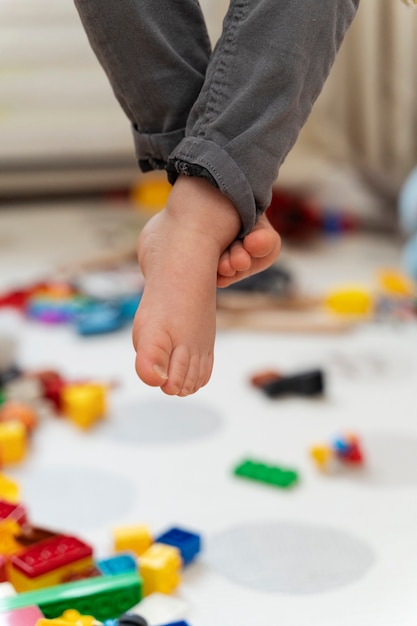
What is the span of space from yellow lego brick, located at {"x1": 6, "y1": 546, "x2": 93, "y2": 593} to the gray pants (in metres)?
0.30

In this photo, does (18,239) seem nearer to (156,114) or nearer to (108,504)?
(108,504)

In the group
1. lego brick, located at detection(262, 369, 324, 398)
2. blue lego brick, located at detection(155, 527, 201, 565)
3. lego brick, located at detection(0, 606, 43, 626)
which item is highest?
lego brick, located at detection(0, 606, 43, 626)

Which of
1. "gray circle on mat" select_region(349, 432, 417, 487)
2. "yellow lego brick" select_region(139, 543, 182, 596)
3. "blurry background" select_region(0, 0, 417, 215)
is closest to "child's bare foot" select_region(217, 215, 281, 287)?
"yellow lego brick" select_region(139, 543, 182, 596)

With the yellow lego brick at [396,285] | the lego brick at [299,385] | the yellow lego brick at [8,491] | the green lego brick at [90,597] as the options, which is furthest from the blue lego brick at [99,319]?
the green lego brick at [90,597]

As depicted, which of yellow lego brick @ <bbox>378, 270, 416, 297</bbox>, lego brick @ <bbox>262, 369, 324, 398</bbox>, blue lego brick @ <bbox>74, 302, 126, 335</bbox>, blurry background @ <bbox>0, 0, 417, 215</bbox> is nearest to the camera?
lego brick @ <bbox>262, 369, 324, 398</bbox>

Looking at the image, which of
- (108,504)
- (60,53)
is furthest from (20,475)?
(60,53)

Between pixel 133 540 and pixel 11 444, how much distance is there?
24 cm

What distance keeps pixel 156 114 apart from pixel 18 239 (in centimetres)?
117

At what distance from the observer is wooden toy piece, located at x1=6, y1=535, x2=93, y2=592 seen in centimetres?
68

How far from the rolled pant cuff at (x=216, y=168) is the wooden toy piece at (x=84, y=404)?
45 cm

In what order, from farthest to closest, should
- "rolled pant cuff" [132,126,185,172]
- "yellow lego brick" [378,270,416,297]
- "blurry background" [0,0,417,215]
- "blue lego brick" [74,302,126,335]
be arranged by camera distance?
"blurry background" [0,0,417,215]
"yellow lego brick" [378,270,416,297]
"blue lego brick" [74,302,126,335]
"rolled pant cuff" [132,126,185,172]

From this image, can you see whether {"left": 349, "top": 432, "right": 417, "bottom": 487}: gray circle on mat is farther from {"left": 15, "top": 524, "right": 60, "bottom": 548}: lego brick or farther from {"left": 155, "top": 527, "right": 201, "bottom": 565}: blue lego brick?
{"left": 15, "top": 524, "right": 60, "bottom": 548}: lego brick

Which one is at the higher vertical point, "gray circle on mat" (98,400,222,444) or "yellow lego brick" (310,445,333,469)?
"yellow lego brick" (310,445,333,469)

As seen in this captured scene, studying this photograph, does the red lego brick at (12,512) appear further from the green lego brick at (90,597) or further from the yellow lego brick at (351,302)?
the yellow lego brick at (351,302)
